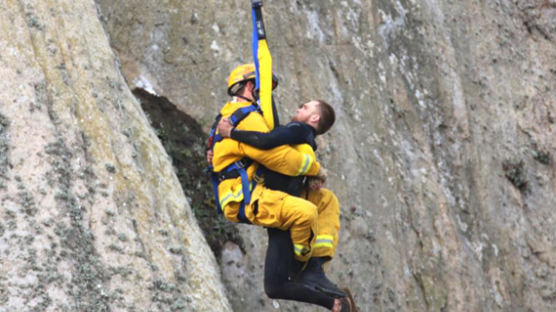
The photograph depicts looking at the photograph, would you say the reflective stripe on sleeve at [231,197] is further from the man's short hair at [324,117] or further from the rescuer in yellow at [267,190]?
the man's short hair at [324,117]

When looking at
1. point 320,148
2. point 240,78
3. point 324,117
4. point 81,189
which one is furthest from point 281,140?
point 320,148

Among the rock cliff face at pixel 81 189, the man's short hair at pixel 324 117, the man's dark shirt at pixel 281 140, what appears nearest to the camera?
the rock cliff face at pixel 81 189

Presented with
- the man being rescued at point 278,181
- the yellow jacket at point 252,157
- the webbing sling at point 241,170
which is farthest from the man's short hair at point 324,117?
the webbing sling at point 241,170

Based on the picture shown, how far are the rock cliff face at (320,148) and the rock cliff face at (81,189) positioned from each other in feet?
0.06

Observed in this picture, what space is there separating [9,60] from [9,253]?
2145 mm

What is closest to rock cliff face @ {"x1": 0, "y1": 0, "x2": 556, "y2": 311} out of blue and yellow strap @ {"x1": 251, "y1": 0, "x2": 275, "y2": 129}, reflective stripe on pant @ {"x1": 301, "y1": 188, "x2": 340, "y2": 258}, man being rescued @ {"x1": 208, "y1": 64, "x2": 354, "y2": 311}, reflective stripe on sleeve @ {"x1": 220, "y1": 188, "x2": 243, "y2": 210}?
reflective stripe on sleeve @ {"x1": 220, "y1": 188, "x2": 243, "y2": 210}

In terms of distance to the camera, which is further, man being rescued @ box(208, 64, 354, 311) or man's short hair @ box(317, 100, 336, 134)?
man's short hair @ box(317, 100, 336, 134)

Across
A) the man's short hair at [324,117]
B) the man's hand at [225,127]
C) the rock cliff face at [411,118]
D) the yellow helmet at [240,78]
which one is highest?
the yellow helmet at [240,78]

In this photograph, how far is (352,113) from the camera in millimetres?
12555

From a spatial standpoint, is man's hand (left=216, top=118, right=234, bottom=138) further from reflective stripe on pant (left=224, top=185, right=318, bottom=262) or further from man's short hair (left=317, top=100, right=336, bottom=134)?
man's short hair (left=317, top=100, right=336, bottom=134)

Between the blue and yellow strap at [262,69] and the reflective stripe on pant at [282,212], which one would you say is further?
the blue and yellow strap at [262,69]

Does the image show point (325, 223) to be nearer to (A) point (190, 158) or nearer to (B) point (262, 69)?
(B) point (262, 69)

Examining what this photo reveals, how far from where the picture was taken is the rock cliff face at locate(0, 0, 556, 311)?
287 inches

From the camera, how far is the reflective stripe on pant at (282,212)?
7.66m
